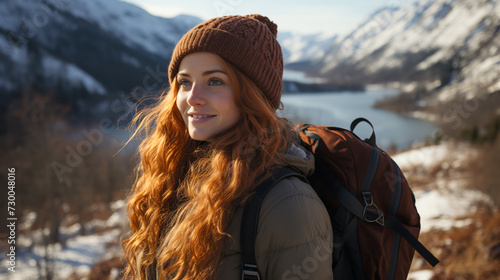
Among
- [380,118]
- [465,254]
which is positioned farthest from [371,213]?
[380,118]

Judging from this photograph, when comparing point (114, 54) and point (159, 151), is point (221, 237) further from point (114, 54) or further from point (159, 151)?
point (114, 54)

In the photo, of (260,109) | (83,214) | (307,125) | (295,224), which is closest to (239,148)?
(260,109)

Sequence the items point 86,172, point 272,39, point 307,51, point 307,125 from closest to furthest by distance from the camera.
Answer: point 272,39 → point 307,125 → point 86,172 → point 307,51

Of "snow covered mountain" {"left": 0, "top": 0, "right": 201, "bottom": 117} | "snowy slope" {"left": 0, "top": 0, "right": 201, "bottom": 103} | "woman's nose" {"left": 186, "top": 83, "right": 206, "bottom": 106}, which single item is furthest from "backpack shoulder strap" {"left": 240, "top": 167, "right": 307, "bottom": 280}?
"snowy slope" {"left": 0, "top": 0, "right": 201, "bottom": 103}

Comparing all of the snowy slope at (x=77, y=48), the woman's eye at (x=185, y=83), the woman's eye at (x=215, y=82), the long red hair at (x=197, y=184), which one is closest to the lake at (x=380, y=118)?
the snowy slope at (x=77, y=48)

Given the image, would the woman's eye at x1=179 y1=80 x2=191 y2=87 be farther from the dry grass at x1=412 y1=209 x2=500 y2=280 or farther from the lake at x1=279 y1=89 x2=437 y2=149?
the lake at x1=279 y1=89 x2=437 y2=149

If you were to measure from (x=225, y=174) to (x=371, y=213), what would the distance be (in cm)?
75

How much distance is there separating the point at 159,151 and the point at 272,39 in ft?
3.41

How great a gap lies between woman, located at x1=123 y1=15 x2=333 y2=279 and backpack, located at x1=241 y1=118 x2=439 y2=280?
0.14 m

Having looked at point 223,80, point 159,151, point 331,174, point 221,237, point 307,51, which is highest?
point 307,51

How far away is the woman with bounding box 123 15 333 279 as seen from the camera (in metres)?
1.30

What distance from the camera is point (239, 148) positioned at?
5.20ft

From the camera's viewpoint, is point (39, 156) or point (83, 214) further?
point (83, 214)

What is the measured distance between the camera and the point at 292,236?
1.27 m
